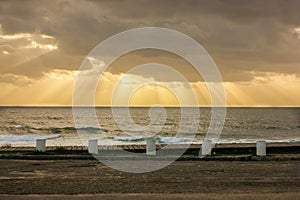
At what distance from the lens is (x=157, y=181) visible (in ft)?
45.8

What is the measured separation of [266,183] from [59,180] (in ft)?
19.0

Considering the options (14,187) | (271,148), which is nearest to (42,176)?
(14,187)

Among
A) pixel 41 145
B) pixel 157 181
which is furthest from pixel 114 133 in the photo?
pixel 157 181

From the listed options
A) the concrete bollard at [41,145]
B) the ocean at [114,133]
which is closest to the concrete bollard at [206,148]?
the concrete bollard at [41,145]

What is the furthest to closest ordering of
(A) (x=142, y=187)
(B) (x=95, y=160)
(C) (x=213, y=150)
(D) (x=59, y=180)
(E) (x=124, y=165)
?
(C) (x=213, y=150), (B) (x=95, y=160), (E) (x=124, y=165), (D) (x=59, y=180), (A) (x=142, y=187)

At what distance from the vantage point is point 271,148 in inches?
928

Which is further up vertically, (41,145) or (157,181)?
(41,145)

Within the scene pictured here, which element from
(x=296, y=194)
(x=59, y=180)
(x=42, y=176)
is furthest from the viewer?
(x=42, y=176)

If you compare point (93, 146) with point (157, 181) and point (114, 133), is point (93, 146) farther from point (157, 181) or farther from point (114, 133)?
point (114, 133)

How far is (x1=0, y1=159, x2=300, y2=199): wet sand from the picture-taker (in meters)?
11.8

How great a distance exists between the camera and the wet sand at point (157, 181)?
38.7 ft

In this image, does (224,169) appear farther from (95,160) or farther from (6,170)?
(6,170)

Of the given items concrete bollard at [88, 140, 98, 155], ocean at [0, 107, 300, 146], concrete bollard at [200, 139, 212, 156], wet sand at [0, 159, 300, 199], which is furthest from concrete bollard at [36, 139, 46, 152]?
ocean at [0, 107, 300, 146]

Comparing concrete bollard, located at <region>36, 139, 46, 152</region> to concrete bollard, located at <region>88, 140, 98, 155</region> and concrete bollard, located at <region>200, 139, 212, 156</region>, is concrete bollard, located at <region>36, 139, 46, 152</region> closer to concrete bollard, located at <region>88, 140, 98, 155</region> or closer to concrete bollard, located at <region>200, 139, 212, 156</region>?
concrete bollard, located at <region>88, 140, 98, 155</region>
